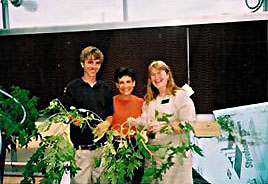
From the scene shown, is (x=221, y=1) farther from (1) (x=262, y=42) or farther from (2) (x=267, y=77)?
(2) (x=267, y=77)

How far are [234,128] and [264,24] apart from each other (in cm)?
72

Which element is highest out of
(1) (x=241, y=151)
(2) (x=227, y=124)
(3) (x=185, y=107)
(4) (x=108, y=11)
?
(4) (x=108, y=11)

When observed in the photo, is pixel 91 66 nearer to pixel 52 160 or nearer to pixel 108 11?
pixel 108 11

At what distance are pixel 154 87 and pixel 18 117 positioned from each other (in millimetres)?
967

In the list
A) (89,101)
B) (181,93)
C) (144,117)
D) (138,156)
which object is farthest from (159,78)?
(138,156)

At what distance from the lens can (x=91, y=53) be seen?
9.68ft

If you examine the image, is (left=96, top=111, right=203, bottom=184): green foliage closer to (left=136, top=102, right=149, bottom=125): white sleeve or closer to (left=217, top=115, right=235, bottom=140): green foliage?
(left=136, top=102, right=149, bottom=125): white sleeve

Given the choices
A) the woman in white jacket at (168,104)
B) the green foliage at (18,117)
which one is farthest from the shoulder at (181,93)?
the green foliage at (18,117)

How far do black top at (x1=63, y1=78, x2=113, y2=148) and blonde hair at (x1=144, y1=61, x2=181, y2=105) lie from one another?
0.89ft

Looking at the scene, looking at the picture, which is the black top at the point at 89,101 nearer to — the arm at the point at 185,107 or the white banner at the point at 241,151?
the arm at the point at 185,107

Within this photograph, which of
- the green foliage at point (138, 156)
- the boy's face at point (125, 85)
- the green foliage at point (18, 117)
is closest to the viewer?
the green foliage at point (18, 117)

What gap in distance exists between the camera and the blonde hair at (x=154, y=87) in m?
2.82

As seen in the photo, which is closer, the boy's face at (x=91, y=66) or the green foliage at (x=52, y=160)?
the green foliage at (x=52, y=160)

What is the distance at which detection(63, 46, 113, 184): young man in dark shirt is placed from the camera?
9.34ft
